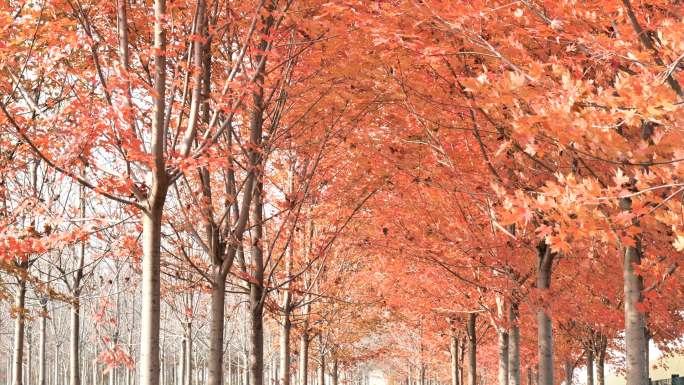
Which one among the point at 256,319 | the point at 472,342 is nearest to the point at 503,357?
the point at 472,342

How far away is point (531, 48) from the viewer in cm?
520

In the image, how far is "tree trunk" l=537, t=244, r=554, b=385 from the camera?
20.6 ft

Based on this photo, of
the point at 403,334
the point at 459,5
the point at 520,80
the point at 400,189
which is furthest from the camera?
the point at 403,334

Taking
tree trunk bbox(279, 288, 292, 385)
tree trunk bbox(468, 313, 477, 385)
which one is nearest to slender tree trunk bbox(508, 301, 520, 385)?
tree trunk bbox(468, 313, 477, 385)

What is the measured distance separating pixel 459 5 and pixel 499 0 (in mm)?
1121

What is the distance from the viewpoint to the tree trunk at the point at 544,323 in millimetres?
6285

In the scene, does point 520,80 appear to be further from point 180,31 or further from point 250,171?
point 180,31

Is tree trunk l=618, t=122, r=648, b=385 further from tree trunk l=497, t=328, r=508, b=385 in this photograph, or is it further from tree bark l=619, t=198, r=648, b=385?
tree trunk l=497, t=328, r=508, b=385

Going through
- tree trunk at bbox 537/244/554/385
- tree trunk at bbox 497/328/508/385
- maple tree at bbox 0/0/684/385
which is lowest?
tree trunk at bbox 497/328/508/385

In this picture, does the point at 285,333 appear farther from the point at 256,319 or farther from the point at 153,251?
the point at 153,251

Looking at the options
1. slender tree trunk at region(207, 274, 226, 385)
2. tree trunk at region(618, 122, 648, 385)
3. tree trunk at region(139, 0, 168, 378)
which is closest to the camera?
tree trunk at region(139, 0, 168, 378)

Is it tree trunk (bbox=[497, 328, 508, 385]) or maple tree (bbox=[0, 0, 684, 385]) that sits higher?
maple tree (bbox=[0, 0, 684, 385])

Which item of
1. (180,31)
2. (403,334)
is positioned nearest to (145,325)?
(180,31)

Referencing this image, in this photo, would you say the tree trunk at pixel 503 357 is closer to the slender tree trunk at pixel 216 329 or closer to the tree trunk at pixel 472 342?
the tree trunk at pixel 472 342
